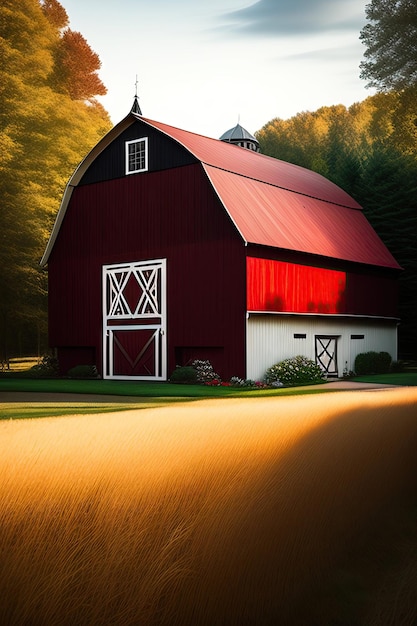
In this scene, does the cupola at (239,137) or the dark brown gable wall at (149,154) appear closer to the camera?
the dark brown gable wall at (149,154)

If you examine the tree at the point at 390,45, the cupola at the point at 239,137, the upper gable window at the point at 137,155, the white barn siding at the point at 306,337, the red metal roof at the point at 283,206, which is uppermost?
the tree at the point at 390,45

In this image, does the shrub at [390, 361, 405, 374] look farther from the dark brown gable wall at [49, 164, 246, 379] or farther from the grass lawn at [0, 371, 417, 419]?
the dark brown gable wall at [49, 164, 246, 379]

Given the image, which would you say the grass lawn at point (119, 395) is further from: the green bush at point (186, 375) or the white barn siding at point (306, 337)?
the white barn siding at point (306, 337)

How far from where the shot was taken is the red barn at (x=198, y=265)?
26.4 metres

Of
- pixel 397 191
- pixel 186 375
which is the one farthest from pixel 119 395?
pixel 397 191

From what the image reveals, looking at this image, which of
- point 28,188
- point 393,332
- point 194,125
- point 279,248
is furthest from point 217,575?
point 194,125

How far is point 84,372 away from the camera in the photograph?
29.7m

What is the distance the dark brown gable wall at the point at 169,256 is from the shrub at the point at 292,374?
1273 millimetres

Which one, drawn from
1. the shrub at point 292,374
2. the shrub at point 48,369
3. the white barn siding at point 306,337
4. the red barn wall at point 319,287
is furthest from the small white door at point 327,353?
the shrub at point 48,369

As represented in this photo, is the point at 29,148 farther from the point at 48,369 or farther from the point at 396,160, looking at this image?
the point at 396,160

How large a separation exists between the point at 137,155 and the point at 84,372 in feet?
27.6

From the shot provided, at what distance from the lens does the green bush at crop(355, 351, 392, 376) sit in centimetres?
3080

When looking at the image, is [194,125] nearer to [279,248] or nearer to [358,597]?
[279,248]

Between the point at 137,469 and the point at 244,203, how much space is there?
23.2 m
